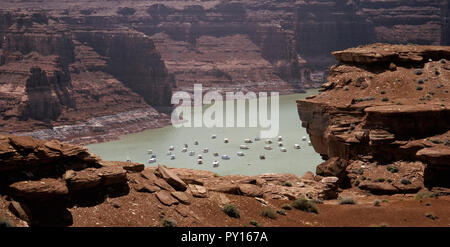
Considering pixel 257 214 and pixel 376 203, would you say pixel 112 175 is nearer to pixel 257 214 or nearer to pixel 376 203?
pixel 257 214

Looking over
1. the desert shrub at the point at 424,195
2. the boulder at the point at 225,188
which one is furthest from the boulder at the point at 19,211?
the desert shrub at the point at 424,195

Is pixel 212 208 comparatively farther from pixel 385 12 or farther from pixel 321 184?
pixel 385 12

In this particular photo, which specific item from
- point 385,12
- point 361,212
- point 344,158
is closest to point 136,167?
point 361,212

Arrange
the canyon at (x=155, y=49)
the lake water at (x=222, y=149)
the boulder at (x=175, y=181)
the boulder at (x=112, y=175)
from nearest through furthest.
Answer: the boulder at (x=112, y=175) → the boulder at (x=175, y=181) → the lake water at (x=222, y=149) → the canyon at (x=155, y=49)

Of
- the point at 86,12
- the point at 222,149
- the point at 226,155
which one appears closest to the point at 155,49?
the point at 86,12

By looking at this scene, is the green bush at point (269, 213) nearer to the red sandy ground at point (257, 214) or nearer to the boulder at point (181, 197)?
the red sandy ground at point (257, 214)

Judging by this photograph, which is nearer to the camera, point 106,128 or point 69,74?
point 106,128
